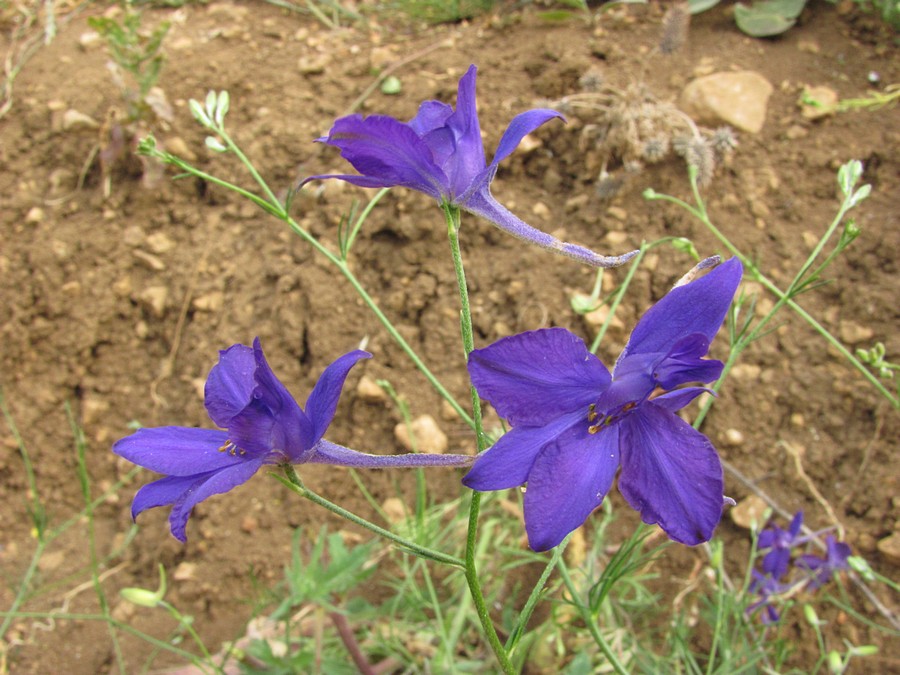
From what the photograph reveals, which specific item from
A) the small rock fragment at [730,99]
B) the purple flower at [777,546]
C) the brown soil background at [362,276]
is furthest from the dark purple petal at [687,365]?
the small rock fragment at [730,99]

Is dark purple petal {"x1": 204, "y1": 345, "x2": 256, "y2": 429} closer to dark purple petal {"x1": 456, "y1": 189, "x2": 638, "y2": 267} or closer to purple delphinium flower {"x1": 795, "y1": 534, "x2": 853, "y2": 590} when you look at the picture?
dark purple petal {"x1": 456, "y1": 189, "x2": 638, "y2": 267}

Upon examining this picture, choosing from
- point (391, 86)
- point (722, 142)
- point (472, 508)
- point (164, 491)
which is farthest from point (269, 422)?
point (391, 86)

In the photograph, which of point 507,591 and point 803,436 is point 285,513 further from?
point 803,436

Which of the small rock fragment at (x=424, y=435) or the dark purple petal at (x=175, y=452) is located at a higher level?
the dark purple petal at (x=175, y=452)

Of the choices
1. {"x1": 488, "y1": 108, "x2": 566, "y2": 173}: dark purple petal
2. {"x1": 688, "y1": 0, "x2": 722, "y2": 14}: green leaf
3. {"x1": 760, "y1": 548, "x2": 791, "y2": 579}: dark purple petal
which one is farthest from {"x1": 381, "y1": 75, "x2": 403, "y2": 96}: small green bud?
{"x1": 760, "y1": 548, "x2": 791, "y2": 579}: dark purple petal

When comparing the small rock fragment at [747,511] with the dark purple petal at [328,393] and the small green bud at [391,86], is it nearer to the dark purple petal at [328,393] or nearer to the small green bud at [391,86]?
the dark purple petal at [328,393]

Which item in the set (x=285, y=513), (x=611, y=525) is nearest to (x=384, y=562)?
(x=285, y=513)
